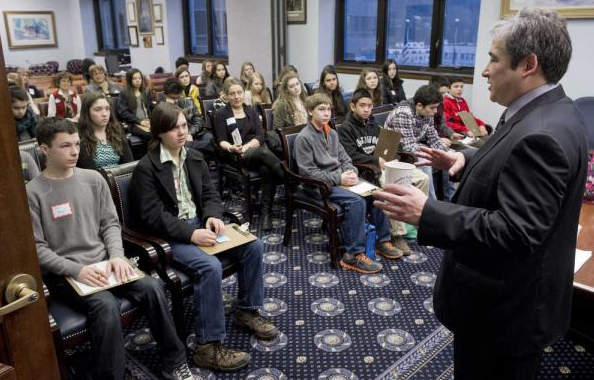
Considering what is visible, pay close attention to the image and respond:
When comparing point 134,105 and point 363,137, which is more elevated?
point 134,105

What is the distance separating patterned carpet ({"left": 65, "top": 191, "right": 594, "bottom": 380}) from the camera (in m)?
2.51

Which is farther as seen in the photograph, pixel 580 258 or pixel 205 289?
pixel 205 289

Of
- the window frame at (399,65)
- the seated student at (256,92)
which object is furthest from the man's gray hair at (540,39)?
the window frame at (399,65)

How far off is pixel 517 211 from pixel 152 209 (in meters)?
1.91

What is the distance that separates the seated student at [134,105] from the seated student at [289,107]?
155 centimetres

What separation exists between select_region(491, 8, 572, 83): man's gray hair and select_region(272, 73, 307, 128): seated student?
3645mm

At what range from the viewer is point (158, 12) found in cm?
1097

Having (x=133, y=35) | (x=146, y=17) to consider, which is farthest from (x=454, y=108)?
(x=133, y=35)

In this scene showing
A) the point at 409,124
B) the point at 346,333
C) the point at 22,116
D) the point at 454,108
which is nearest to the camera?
the point at 346,333

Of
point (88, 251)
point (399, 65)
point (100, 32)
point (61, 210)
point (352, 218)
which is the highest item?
point (100, 32)

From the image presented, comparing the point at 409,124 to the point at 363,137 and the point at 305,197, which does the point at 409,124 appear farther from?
the point at 305,197

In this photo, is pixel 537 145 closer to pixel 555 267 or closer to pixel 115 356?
pixel 555 267

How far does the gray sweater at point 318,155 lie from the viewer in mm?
3641

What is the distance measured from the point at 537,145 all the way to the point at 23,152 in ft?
9.81
